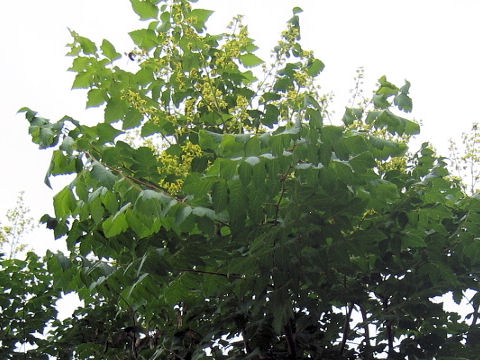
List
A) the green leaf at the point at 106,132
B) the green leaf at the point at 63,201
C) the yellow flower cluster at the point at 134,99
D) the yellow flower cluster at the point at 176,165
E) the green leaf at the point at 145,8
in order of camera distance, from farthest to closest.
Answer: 1. the green leaf at the point at 145,8
2. the yellow flower cluster at the point at 134,99
3. the yellow flower cluster at the point at 176,165
4. the green leaf at the point at 106,132
5. the green leaf at the point at 63,201

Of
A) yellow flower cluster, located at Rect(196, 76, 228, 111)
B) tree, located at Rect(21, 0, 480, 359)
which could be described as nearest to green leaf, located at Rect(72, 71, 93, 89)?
tree, located at Rect(21, 0, 480, 359)

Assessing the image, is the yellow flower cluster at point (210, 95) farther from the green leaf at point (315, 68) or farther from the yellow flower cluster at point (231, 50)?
the green leaf at point (315, 68)

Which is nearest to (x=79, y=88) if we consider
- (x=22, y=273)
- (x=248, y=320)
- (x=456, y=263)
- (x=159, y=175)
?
(x=159, y=175)

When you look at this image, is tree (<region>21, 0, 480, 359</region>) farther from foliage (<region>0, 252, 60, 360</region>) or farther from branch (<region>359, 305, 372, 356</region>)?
foliage (<region>0, 252, 60, 360</region>)

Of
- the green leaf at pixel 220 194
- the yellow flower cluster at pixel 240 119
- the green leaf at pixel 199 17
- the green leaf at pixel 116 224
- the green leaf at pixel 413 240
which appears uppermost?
the green leaf at pixel 199 17

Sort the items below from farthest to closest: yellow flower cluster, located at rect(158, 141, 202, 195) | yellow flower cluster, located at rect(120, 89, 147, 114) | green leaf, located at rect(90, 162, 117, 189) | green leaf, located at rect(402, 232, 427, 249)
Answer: yellow flower cluster, located at rect(120, 89, 147, 114) → green leaf, located at rect(402, 232, 427, 249) → yellow flower cluster, located at rect(158, 141, 202, 195) → green leaf, located at rect(90, 162, 117, 189)

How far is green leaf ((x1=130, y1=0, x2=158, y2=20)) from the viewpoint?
3.89 metres

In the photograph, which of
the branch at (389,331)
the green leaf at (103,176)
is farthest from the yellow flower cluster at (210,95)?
the branch at (389,331)

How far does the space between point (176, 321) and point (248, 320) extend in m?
1.06

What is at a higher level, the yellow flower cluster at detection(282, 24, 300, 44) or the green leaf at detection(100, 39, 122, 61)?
the yellow flower cluster at detection(282, 24, 300, 44)

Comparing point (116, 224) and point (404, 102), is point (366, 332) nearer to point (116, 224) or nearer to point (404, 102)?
point (404, 102)

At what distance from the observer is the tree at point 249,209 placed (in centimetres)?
285

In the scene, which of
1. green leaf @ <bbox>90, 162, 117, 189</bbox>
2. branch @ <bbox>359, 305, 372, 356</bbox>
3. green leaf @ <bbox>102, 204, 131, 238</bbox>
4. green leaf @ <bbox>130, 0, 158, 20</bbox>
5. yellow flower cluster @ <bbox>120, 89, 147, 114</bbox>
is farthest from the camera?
branch @ <bbox>359, 305, 372, 356</bbox>

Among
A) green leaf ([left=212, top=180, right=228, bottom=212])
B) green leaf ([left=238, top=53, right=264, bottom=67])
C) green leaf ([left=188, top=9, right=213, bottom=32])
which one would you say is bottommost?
green leaf ([left=212, top=180, right=228, bottom=212])
